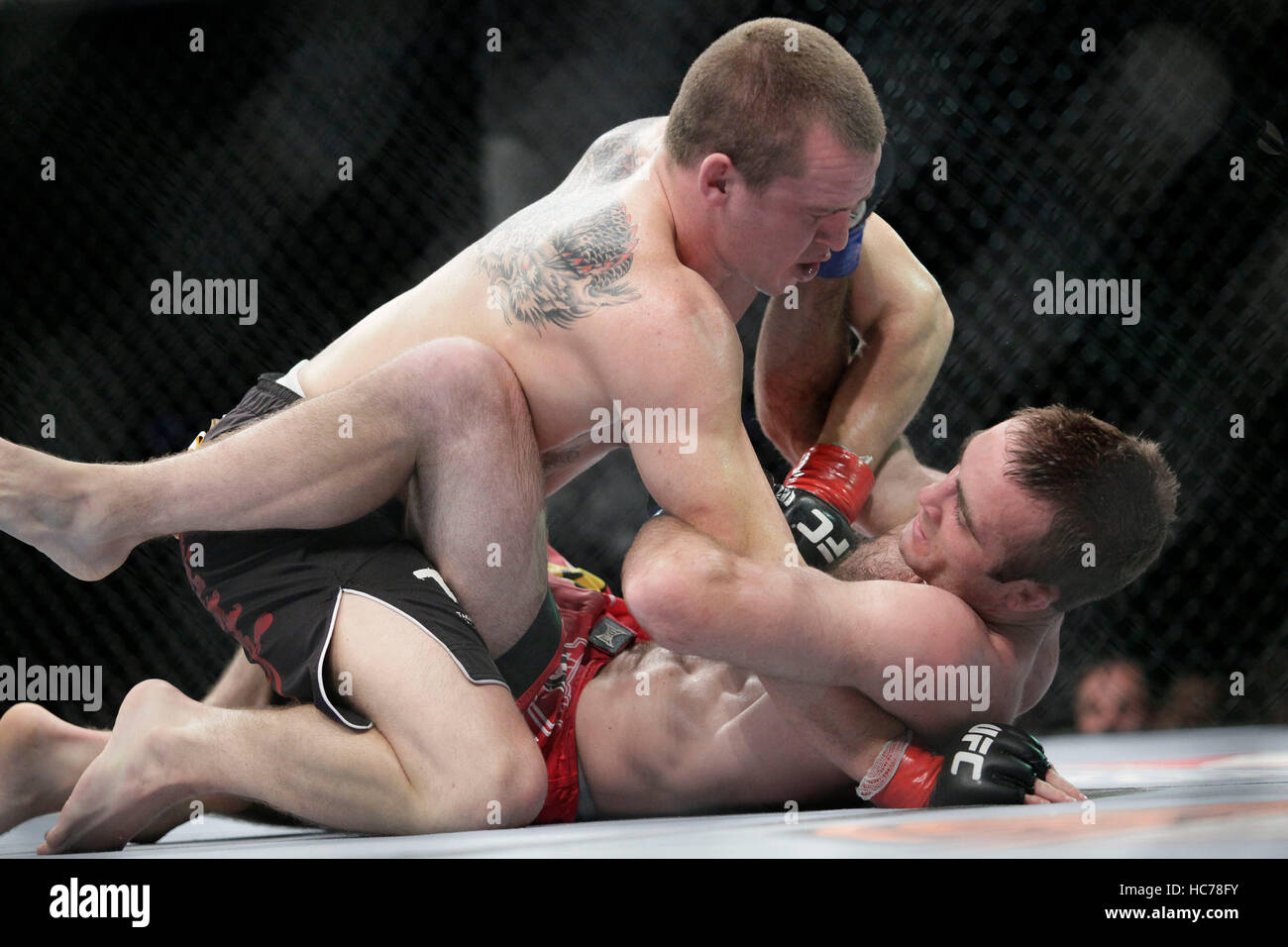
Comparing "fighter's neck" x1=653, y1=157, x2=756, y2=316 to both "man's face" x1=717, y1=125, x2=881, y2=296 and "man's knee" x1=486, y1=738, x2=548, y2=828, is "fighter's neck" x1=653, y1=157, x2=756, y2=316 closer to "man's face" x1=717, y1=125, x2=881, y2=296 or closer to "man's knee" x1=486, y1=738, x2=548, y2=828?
"man's face" x1=717, y1=125, x2=881, y2=296

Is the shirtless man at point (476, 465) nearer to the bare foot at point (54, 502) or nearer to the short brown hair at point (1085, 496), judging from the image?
the bare foot at point (54, 502)

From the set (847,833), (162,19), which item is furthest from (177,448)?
(847,833)

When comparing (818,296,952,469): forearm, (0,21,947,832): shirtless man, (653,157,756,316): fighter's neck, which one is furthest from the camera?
(818,296,952,469): forearm

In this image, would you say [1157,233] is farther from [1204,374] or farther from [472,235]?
[472,235]

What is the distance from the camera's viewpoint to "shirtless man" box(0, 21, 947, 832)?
4.91 ft

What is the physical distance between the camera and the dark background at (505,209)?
117 inches

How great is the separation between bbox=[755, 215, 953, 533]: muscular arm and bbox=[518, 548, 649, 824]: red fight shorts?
1.72 feet

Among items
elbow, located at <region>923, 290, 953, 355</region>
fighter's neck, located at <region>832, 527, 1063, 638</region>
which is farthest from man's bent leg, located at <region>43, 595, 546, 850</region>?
elbow, located at <region>923, 290, 953, 355</region>

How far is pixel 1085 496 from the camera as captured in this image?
1.57 meters

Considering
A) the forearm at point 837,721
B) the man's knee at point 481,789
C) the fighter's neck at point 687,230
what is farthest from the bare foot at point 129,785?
the fighter's neck at point 687,230

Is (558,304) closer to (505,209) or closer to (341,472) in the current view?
(341,472)

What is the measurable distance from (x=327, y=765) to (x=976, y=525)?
36.0 inches

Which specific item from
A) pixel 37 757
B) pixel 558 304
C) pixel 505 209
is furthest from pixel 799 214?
pixel 505 209
